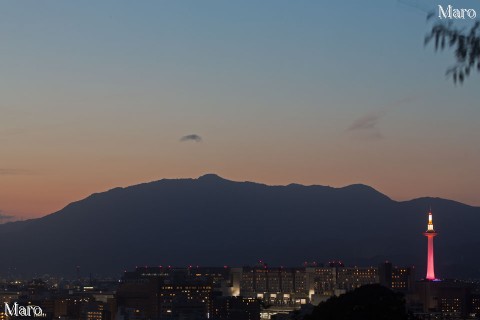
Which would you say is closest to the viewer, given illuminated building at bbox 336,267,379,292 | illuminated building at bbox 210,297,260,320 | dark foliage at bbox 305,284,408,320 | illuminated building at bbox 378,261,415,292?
dark foliage at bbox 305,284,408,320

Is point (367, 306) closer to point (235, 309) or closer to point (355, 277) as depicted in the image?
point (235, 309)

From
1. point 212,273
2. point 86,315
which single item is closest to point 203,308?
point 86,315

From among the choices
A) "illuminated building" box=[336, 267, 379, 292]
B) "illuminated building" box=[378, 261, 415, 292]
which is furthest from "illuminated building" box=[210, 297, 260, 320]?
"illuminated building" box=[336, 267, 379, 292]

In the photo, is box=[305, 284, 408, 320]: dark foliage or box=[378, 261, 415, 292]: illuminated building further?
box=[378, 261, 415, 292]: illuminated building

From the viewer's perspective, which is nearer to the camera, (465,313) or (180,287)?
(465,313)

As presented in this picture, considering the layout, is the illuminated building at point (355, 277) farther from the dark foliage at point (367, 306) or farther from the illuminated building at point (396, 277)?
the dark foliage at point (367, 306)

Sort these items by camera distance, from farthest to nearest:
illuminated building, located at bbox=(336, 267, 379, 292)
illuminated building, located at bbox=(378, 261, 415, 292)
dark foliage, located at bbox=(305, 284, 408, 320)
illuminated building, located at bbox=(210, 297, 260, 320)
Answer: illuminated building, located at bbox=(336, 267, 379, 292) < illuminated building, located at bbox=(378, 261, 415, 292) < illuminated building, located at bbox=(210, 297, 260, 320) < dark foliage, located at bbox=(305, 284, 408, 320)

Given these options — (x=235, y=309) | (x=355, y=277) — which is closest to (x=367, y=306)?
(x=235, y=309)

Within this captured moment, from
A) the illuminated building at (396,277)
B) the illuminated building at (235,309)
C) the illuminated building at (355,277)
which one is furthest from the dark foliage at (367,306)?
the illuminated building at (355,277)

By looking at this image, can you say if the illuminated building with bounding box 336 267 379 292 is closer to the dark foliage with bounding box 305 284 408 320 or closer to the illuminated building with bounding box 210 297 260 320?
the illuminated building with bounding box 210 297 260 320

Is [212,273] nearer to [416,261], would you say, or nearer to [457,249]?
[416,261]
